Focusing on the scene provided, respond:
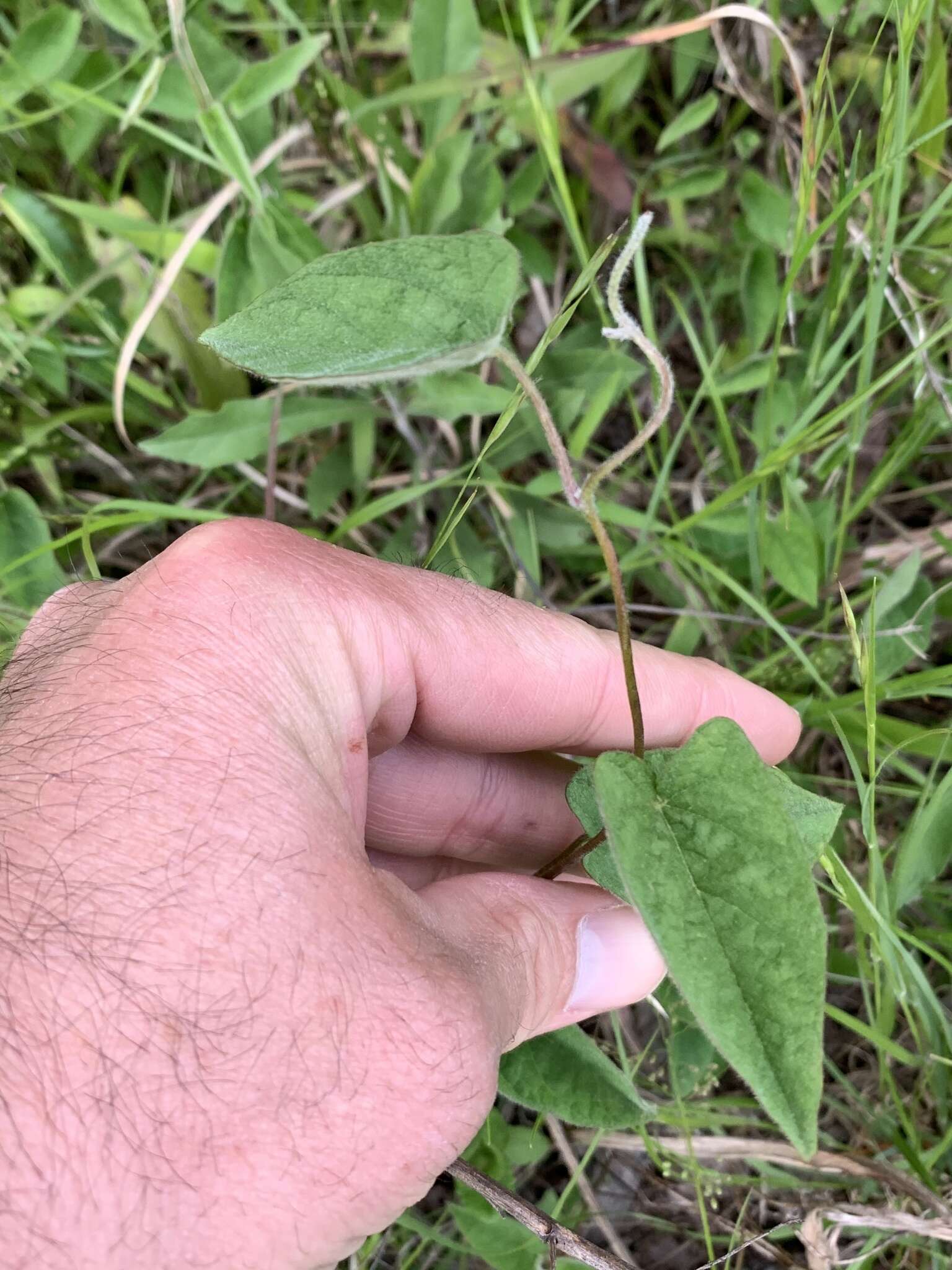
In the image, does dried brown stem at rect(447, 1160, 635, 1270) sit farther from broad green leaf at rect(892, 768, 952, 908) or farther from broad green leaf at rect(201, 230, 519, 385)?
broad green leaf at rect(201, 230, 519, 385)

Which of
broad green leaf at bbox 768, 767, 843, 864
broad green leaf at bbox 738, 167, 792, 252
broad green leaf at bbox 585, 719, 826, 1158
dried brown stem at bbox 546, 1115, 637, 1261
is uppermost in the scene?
broad green leaf at bbox 738, 167, 792, 252

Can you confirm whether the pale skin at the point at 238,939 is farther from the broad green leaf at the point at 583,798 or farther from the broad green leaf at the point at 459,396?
the broad green leaf at the point at 459,396

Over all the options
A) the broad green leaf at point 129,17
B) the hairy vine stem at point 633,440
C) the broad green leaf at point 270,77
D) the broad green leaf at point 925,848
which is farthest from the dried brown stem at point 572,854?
the broad green leaf at point 129,17

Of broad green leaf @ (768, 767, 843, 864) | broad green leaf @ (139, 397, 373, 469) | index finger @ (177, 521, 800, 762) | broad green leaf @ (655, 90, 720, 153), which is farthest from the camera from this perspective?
broad green leaf @ (655, 90, 720, 153)

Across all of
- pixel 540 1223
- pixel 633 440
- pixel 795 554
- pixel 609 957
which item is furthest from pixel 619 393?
pixel 540 1223

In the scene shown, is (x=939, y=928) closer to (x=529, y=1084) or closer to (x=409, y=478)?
(x=529, y=1084)

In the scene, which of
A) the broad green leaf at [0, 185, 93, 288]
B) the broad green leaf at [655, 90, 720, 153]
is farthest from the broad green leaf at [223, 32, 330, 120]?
the broad green leaf at [655, 90, 720, 153]

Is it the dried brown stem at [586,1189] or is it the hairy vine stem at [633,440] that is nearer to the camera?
the hairy vine stem at [633,440]
